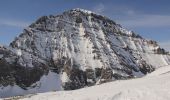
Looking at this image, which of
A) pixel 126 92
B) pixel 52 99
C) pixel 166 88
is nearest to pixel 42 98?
pixel 52 99

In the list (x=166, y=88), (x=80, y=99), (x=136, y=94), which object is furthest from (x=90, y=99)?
(x=166, y=88)

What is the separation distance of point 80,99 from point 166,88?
26.3 feet

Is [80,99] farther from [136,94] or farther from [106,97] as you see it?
[136,94]

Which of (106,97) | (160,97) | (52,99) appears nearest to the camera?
(160,97)

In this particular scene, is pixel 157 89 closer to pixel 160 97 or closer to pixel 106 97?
pixel 160 97

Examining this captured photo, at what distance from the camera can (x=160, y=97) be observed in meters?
35.6

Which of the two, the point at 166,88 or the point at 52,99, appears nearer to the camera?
the point at 166,88

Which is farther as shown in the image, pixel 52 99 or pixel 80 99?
pixel 52 99

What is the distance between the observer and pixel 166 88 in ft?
124

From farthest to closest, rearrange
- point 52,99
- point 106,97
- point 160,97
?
point 52,99 → point 106,97 → point 160,97

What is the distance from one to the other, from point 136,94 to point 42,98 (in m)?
11.8

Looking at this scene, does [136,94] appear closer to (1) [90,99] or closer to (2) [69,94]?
(1) [90,99]

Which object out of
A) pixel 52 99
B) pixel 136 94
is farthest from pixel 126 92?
pixel 52 99

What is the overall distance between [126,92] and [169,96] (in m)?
4.35
